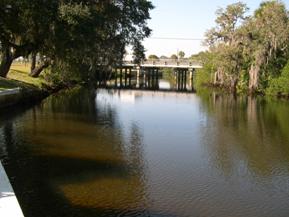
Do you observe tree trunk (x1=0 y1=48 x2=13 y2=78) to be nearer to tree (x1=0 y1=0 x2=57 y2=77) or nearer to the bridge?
tree (x1=0 y1=0 x2=57 y2=77)

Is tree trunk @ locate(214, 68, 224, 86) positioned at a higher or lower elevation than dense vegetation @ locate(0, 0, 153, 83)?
lower

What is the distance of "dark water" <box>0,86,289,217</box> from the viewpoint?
14.9m

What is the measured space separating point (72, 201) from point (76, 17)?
20062 millimetres

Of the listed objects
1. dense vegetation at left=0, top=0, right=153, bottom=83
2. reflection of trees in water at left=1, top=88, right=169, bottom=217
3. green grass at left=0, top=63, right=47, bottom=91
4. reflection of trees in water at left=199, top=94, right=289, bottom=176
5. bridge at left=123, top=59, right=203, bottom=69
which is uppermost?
dense vegetation at left=0, top=0, right=153, bottom=83

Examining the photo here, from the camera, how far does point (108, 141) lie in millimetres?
24781

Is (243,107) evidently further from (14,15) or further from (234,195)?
(234,195)

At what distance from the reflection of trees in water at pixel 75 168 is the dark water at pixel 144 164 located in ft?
0.10

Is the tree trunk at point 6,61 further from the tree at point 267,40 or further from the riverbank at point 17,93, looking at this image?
the tree at point 267,40

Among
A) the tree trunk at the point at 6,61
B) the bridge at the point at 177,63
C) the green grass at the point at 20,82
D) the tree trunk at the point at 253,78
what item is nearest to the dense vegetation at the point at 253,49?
the tree trunk at the point at 253,78

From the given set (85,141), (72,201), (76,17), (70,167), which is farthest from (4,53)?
(72,201)

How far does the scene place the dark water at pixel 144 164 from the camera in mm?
14867

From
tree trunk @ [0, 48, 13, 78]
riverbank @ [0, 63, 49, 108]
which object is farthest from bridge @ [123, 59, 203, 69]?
tree trunk @ [0, 48, 13, 78]

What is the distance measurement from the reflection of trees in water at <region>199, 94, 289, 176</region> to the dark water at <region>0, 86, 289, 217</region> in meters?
0.05

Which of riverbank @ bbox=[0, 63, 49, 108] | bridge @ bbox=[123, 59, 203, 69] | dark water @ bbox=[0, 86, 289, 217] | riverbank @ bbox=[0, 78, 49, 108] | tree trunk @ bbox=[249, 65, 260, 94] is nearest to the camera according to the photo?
dark water @ bbox=[0, 86, 289, 217]
